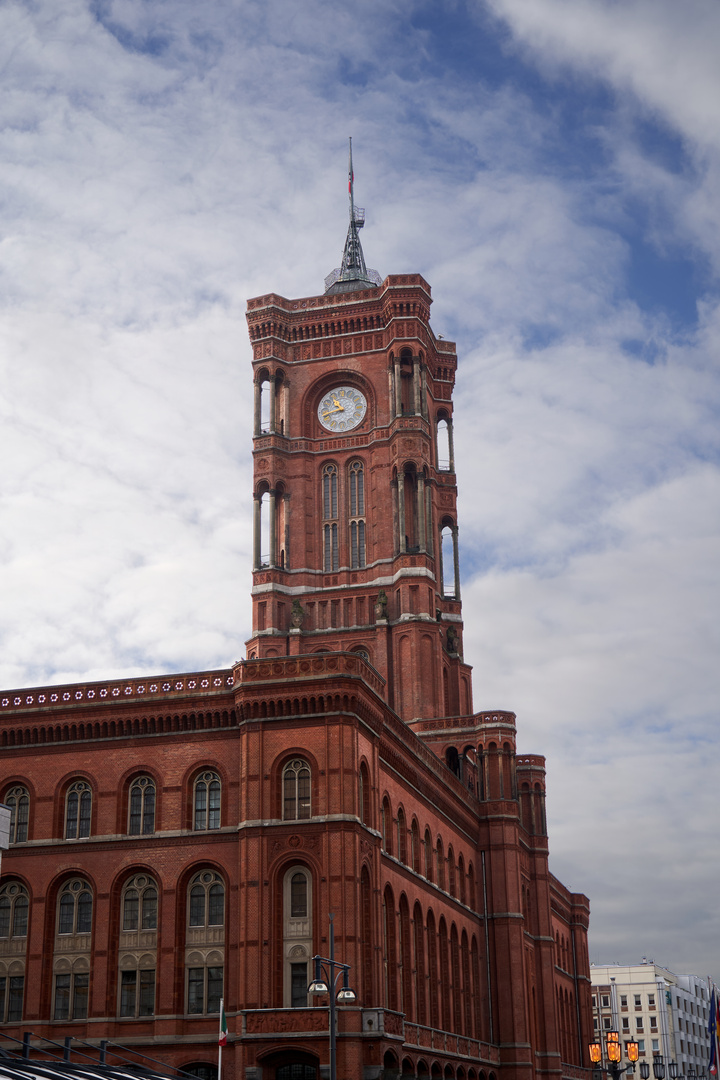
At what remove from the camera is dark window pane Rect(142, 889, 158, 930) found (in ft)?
192

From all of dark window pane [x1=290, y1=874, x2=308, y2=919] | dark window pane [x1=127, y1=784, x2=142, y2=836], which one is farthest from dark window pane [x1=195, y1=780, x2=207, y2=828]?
dark window pane [x1=290, y1=874, x2=308, y2=919]

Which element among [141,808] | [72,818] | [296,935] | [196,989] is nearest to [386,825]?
[296,935]

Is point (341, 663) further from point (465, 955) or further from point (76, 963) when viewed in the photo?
point (465, 955)

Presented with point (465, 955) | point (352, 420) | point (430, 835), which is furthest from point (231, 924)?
point (352, 420)

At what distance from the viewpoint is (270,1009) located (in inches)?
2133

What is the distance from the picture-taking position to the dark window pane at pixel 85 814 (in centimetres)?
6069

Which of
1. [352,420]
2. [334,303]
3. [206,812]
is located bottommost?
[206,812]

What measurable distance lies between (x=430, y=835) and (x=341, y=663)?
2006 centimetres

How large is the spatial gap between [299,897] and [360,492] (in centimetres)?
4782

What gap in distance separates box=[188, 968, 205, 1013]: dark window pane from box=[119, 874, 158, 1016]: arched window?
1.62m

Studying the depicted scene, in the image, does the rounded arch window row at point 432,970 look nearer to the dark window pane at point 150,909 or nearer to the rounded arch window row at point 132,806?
the rounded arch window row at point 132,806

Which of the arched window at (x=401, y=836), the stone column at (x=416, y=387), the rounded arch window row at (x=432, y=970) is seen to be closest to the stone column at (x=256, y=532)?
the stone column at (x=416, y=387)

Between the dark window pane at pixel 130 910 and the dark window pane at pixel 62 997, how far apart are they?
3.38 meters

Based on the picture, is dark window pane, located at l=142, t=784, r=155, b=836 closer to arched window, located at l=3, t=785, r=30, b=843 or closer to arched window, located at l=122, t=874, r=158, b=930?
arched window, located at l=122, t=874, r=158, b=930
